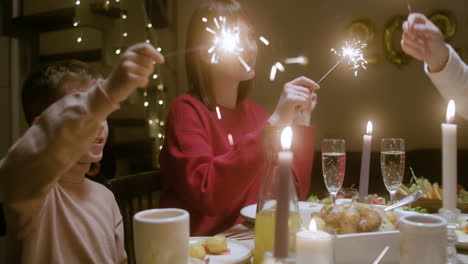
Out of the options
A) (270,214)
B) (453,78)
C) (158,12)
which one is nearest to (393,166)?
(453,78)

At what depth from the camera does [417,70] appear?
3.43 metres

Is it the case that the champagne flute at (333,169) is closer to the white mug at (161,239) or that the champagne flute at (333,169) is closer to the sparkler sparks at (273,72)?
the white mug at (161,239)

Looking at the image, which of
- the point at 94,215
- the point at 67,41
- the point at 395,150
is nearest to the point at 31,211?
the point at 94,215

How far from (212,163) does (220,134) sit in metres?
0.37

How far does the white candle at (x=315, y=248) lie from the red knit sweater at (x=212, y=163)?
2.27 feet

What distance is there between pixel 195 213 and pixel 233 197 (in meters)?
0.25

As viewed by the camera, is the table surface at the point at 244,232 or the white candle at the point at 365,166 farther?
the white candle at the point at 365,166

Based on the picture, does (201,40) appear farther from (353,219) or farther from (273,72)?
(273,72)

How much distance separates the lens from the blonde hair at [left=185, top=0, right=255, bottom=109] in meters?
1.79

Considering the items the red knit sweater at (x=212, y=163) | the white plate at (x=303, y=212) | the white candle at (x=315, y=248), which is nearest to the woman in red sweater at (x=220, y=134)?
the red knit sweater at (x=212, y=163)

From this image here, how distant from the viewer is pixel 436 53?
1557mm

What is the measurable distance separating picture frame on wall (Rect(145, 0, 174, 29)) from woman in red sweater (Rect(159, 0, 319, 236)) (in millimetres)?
1937

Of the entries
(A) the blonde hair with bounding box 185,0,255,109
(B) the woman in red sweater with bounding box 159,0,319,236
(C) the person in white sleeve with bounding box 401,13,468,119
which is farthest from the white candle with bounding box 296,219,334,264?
(A) the blonde hair with bounding box 185,0,255,109

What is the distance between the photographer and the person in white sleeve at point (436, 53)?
1510 millimetres
